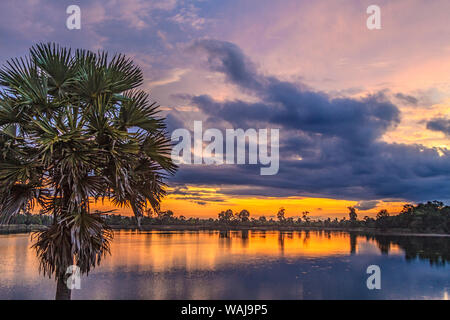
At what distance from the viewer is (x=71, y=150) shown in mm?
7059

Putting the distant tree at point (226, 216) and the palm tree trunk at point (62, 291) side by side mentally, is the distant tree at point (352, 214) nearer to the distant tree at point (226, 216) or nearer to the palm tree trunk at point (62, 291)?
the distant tree at point (226, 216)

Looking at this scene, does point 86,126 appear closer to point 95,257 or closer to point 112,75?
point 112,75

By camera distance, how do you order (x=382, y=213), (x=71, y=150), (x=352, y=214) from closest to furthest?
(x=71, y=150), (x=382, y=213), (x=352, y=214)

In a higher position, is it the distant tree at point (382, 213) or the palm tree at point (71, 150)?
the palm tree at point (71, 150)

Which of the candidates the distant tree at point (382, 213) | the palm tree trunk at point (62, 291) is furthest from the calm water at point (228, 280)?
the distant tree at point (382, 213)

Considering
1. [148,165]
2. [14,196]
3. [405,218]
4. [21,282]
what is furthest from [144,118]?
[405,218]

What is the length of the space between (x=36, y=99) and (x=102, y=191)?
97.7 inches

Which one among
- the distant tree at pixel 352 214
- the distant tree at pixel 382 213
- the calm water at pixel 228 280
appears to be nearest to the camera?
the calm water at pixel 228 280

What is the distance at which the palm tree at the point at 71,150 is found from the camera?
6.96m

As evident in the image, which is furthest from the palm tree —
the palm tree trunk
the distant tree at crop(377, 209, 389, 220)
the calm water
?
the distant tree at crop(377, 209, 389, 220)

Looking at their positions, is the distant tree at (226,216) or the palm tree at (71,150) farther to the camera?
the distant tree at (226,216)

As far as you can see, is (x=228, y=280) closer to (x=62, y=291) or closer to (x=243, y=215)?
(x=62, y=291)

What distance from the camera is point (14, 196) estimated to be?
7.16m

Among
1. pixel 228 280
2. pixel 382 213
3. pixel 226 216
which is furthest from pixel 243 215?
pixel 228 280
